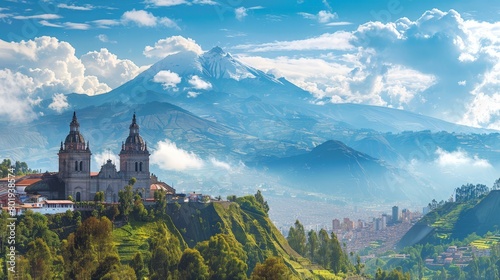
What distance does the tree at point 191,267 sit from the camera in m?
107

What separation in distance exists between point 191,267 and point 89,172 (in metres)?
36.4

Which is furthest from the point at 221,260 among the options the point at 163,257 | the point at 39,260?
the point at 39,260

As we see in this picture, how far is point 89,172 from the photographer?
450 ft

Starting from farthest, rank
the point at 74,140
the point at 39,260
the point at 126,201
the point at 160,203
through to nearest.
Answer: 1. the point at 74,140
2. the point at 160,203
3. the point at 126,201
4. the point at 39,260

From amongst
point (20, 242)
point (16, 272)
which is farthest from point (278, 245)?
point (16, 272)

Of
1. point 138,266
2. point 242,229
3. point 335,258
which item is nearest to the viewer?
point 138,266

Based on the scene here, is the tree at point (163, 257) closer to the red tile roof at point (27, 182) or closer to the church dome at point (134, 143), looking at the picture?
the red tile roof at point (27, 182)

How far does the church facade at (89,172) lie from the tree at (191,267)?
33.6 meters

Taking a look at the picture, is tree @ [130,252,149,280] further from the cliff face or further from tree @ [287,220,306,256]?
tree @ [287,220,306,256]

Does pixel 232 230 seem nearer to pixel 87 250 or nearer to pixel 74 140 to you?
pixel 74 140

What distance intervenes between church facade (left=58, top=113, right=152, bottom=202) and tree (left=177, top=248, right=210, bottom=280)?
33619 millimetres

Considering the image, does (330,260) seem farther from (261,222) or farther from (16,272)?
(16,272)

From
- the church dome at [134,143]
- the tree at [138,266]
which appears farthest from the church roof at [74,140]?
the tree at [138,266]

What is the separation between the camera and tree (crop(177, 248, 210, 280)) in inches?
4205
